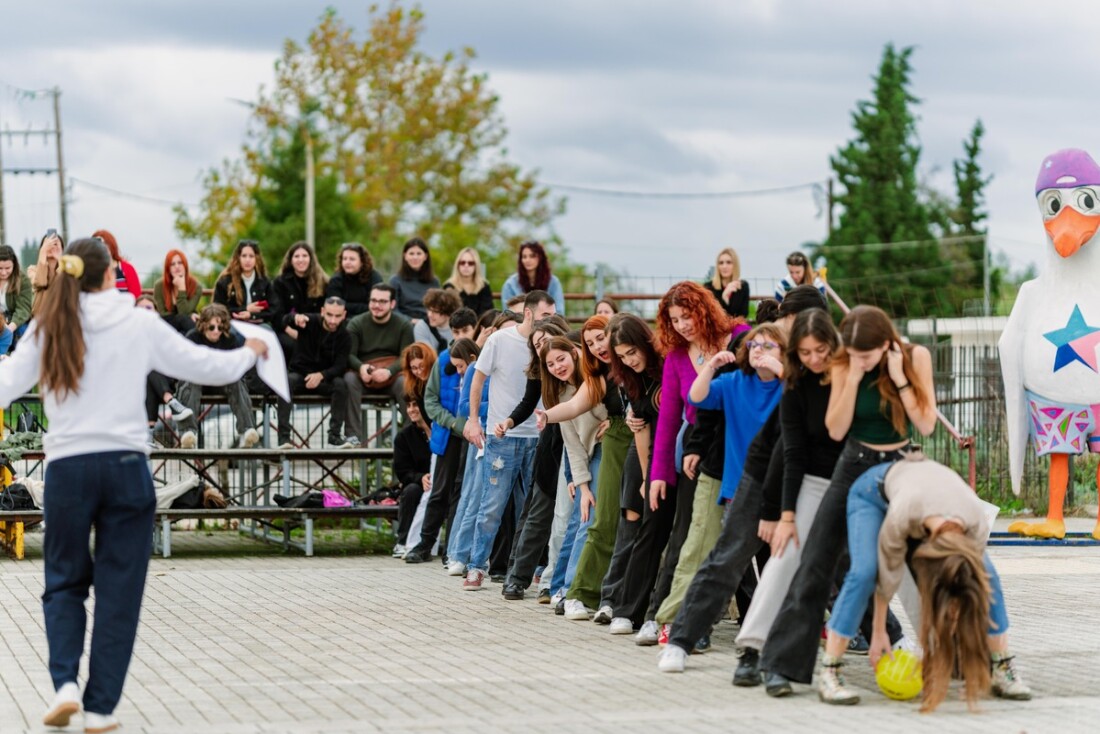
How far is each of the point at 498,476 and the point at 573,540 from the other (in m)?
1.45

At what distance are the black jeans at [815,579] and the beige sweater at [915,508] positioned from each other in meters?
0.22

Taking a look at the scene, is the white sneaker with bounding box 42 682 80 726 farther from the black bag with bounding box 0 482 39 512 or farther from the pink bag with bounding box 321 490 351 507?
the pink bag with bounding box 321 490 351 507

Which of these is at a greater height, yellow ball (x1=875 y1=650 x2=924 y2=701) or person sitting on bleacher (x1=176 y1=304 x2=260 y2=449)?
person sitting on bleacher (x1=176 y1=304 x2=260 y2=449)

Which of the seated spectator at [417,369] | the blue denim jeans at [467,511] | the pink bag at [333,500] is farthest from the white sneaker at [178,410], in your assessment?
the blue denim jeans at [467,511]

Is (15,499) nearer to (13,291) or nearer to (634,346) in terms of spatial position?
(13,291)

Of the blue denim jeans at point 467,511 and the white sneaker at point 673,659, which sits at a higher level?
the blue denim jeans at point 467,511

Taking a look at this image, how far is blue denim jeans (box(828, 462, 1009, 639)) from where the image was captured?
285 inches

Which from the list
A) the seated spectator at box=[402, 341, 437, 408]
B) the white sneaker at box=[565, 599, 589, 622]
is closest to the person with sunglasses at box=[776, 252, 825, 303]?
the seated spectator at box=[402, 341, 437, 408]

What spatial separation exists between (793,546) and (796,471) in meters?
0.35

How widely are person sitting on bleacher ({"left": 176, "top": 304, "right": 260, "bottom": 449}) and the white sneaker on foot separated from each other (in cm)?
547

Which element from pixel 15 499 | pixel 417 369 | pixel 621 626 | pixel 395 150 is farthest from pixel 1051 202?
pixel 395 150

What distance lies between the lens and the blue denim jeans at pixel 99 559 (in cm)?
676

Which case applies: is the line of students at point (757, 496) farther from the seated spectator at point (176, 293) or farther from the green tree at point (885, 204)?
the green tree at point (885, 204)

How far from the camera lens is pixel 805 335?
24.5 ft
